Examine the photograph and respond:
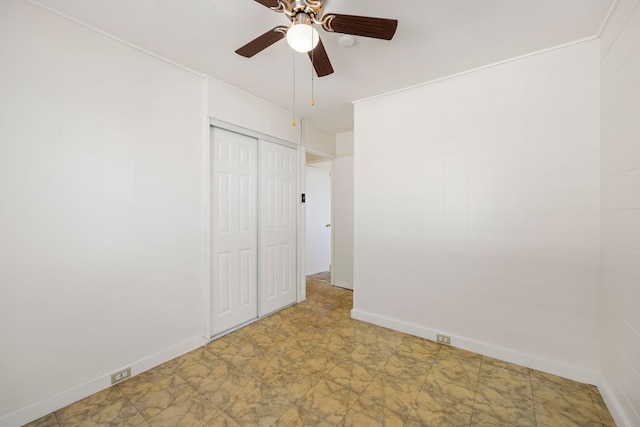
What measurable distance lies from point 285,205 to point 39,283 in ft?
7.22

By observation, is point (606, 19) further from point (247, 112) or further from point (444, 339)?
point (247, 112)

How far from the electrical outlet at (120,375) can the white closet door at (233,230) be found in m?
0.70

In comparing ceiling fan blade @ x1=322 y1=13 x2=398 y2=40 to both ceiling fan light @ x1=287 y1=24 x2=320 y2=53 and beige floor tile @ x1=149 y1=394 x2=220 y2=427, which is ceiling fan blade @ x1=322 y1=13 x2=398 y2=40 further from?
beige floor tile @ x1=149 y1=394 x2=220 y2=427

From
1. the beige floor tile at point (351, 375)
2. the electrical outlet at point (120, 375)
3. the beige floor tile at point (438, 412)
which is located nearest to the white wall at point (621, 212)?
the beige floor tile at point (438, 412)

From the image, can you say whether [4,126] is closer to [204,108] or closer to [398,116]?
[204,108]

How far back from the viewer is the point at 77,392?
5.62ft

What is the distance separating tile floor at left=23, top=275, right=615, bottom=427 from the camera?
1580mm

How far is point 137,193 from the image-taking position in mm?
2008

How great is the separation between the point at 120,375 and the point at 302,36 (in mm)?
2552

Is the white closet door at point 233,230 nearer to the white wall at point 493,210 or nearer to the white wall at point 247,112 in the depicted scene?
the white wall at point 247,112

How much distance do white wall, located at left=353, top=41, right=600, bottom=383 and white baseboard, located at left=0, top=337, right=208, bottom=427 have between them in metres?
1.95

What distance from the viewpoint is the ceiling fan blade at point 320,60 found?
5.21 ft

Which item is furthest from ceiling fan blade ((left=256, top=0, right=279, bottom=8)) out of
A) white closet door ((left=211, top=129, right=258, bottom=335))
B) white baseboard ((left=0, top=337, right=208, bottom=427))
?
white baseboard ((left=0, top=337, right=208, bottom=427))

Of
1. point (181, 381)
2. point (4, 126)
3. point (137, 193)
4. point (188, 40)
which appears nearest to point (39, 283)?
point (137, 193)
